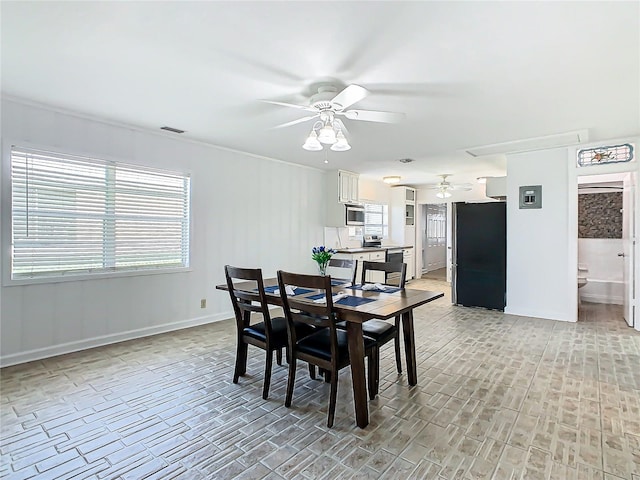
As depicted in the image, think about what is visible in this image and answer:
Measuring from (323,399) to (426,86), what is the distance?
102 inches

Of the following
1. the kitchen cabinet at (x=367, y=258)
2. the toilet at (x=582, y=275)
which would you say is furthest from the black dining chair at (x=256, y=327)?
the toilet at (x=582, y=275)

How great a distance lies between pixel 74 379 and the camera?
297 cm

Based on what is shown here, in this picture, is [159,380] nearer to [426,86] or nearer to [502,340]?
[426,86]

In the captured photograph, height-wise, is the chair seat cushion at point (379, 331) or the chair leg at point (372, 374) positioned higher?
the chair seat cushion at point (379, 331)

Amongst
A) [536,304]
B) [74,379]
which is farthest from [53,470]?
[536,304]

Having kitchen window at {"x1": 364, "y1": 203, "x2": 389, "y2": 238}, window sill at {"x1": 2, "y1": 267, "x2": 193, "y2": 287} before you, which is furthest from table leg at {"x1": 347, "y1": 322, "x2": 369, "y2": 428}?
kitchen window at {"x1": 364, "y1": 203, "x2": 389, "y2": 238}

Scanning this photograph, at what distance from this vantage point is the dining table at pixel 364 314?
2.22m

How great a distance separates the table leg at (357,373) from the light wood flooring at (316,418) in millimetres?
90

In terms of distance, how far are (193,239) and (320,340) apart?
2823 millimetres

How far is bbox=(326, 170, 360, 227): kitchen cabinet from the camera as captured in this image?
6.68m

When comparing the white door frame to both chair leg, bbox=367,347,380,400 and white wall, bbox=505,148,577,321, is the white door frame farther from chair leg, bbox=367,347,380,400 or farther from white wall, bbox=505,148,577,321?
chair leg, bbox=367,347,380,400

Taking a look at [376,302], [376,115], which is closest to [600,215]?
[376,115]

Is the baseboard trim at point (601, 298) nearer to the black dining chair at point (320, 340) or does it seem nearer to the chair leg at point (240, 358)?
the black dining chair at point (320, 340)

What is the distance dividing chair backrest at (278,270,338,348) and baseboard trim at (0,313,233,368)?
2493mm
